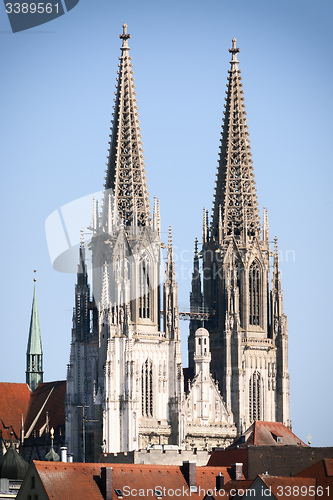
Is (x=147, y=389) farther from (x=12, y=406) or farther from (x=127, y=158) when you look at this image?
(x=12, y=406)

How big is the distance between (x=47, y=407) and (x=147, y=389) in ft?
49.4

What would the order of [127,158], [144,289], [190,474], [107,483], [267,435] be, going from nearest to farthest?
1. [107,483]
2. [190,474]
3. [267,435]
4. [144,289]
5. [127,158]

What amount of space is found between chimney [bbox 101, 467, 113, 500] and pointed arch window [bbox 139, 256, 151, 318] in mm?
44648

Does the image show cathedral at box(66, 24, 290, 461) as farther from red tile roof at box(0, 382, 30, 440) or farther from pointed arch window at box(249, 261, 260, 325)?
red tile roof at box(0, 382, 30, 440)

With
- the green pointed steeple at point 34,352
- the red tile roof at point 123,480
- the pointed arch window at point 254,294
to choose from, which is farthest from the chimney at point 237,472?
the green pointed steeple at point 34,352

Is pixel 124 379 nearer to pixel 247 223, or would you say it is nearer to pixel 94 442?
pixel 94 442

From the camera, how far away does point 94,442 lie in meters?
141

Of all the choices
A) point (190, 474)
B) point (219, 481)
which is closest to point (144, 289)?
point (219, 481)

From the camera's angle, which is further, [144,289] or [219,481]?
[144,289]

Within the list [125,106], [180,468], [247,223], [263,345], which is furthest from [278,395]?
[180,468]

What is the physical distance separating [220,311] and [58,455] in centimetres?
1803

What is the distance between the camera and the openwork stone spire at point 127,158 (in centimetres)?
14588

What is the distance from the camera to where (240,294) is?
488ft

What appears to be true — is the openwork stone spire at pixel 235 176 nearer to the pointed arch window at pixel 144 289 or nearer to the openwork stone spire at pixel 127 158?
the openwork stone spire at pixel 127 158
